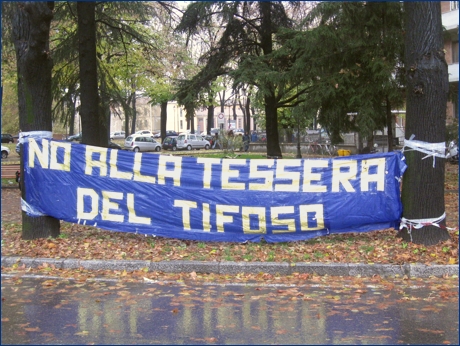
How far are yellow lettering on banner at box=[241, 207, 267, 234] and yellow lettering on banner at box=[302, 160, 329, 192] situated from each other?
841 millimetres

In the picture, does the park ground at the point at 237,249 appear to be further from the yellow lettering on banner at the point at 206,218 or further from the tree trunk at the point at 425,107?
the tree trunk at the point at 425,107

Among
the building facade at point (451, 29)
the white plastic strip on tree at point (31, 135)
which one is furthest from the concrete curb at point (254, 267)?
the building facade at point (451, 29)

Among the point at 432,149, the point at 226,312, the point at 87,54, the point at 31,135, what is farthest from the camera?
the point at 87,54

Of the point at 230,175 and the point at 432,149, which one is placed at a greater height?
the point at 432,149

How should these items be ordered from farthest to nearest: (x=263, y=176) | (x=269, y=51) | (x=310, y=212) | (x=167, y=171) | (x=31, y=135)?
(x=269, y=51) → (x=167, y=171) → (x=31, y=135) → (x=263, y=176) → (x=310, y=212)

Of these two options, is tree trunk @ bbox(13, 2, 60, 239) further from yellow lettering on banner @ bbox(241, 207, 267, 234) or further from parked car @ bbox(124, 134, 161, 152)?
parked car @ bbox(124, 134, 161, 152)

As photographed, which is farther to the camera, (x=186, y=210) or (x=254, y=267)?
(x=186, y=210)

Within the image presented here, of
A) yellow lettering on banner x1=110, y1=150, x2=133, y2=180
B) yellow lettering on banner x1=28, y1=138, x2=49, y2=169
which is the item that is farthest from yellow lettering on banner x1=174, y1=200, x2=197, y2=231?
yellow lettering on banner x1=28, y1=138, x2=49, y2=169

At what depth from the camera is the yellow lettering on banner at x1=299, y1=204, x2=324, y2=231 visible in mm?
9195

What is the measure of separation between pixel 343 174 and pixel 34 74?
5.57 m

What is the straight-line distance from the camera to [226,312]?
630 centimetres

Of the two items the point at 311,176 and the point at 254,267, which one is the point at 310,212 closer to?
the point at 311,176

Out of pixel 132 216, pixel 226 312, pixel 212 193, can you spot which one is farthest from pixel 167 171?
pixel 226 312

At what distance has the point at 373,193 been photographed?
9203mm
